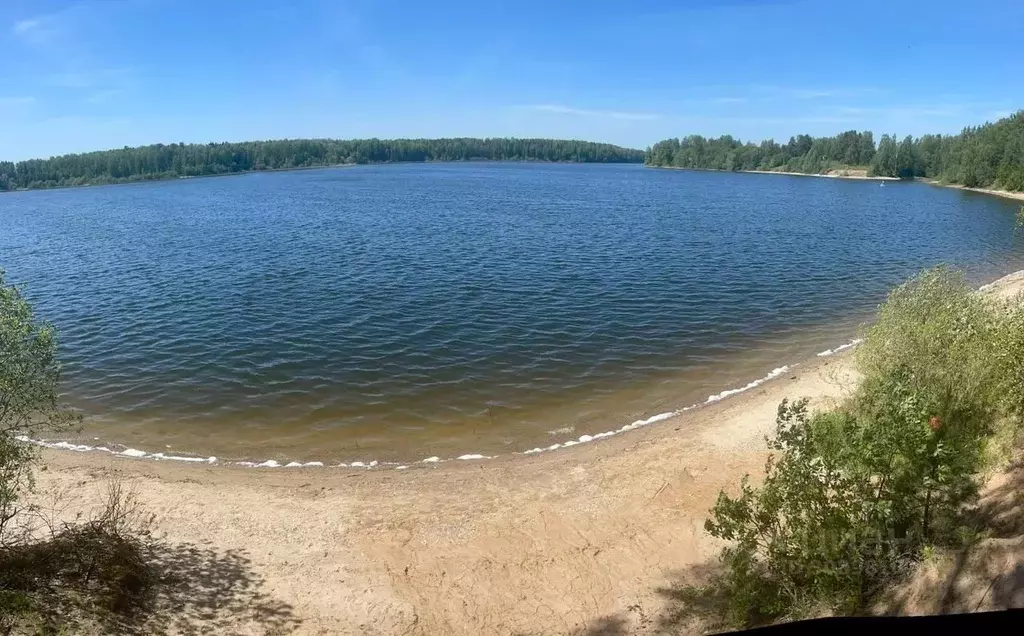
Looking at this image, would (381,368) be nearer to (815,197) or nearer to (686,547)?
(686,547)

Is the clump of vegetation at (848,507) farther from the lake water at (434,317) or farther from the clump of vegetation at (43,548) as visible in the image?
the lake water at (434,317)

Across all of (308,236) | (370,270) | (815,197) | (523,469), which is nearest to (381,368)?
(523,469)

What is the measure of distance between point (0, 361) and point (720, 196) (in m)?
116

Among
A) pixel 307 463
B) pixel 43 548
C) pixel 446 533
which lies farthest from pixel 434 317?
pixel 43 548

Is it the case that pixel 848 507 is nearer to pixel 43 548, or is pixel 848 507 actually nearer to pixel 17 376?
pixel 43 548

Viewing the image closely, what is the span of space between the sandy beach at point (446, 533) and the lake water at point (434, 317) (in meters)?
2.19

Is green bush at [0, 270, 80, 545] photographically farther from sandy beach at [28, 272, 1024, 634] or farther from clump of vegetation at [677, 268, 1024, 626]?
clump of vegetation at [677, 268, 1024, 626]

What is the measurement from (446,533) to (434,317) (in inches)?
737

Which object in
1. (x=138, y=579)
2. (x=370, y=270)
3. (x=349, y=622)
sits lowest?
(x=349, y=622)

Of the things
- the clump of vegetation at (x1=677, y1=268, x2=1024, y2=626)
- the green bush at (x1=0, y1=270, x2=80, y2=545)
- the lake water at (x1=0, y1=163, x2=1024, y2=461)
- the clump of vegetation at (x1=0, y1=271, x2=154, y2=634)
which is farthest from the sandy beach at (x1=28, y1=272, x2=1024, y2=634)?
the green bush at (x1=0, y1=270, x2=80, y2=545)

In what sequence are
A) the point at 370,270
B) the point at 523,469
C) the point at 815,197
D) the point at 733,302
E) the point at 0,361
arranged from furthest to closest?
the point at 815,197, the point at 370,270, the point at 733,302, the point at 523,469, the point at 0,361

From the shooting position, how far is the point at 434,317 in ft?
108

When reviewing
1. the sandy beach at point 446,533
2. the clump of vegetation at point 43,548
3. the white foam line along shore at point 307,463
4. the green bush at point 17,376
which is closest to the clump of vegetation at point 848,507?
the sandy beach at point 446,533

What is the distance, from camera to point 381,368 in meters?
25.9
